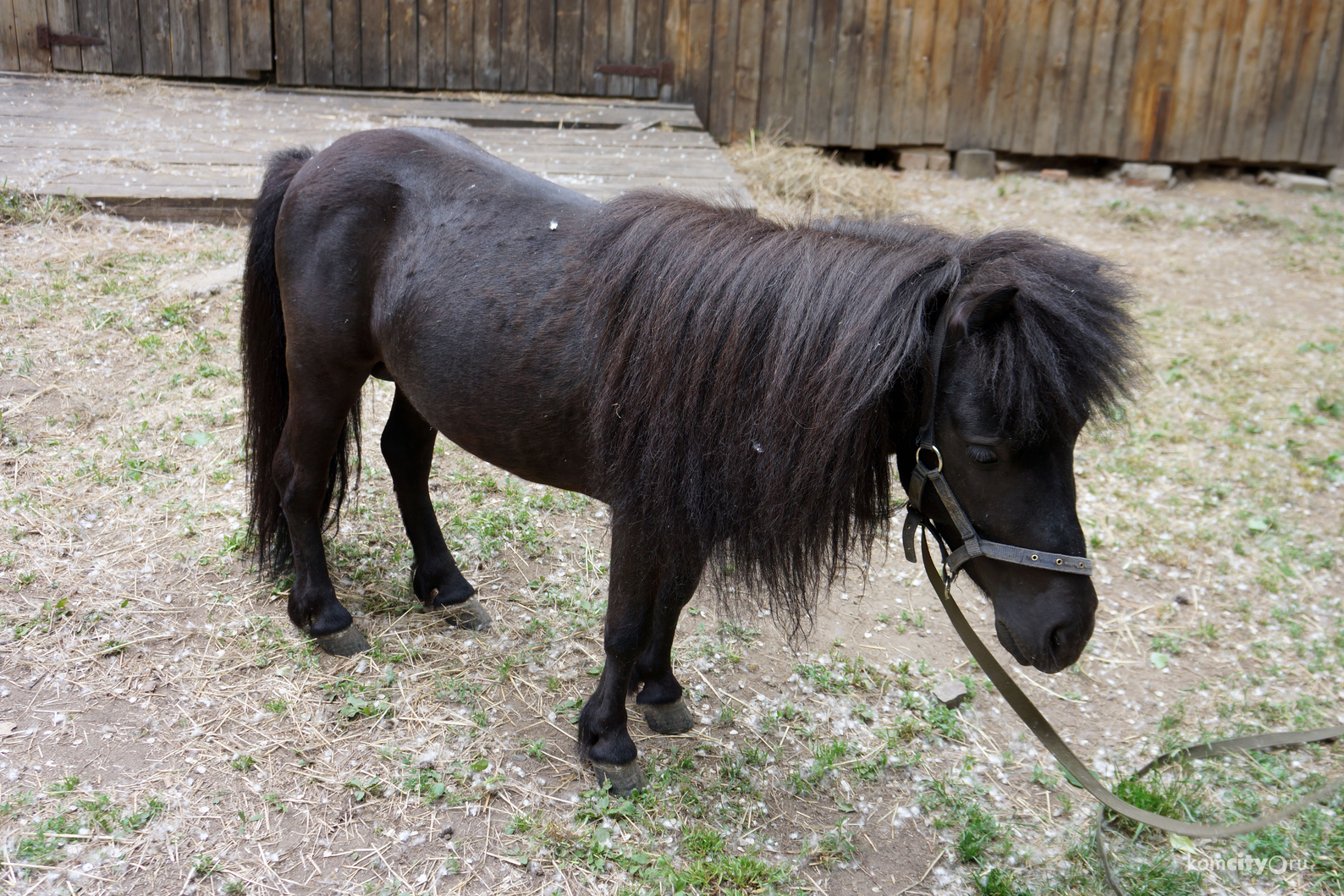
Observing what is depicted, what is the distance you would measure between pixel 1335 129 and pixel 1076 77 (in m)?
2.68

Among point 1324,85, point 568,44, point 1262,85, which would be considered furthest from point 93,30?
point 1324,85

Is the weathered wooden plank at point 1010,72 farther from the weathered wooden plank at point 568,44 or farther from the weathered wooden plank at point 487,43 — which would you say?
the weathered wooden plank at point 487,43

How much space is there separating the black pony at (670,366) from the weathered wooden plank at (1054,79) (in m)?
7.31

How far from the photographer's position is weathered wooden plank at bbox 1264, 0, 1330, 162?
8.33 metres

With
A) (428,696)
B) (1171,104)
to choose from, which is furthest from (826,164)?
(428,696)

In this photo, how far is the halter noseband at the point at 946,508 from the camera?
192 centimetres

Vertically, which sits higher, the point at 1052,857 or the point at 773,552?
the point at 773,552

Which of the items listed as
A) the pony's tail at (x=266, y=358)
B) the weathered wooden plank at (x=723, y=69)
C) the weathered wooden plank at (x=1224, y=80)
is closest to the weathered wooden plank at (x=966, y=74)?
the weathered wooden plank at (x=723, y=69)

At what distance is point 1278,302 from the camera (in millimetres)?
6582

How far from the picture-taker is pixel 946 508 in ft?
6.64

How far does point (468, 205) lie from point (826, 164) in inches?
226

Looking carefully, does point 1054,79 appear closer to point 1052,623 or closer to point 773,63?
point 773,63

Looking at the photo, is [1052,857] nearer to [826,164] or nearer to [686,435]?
[686,435]

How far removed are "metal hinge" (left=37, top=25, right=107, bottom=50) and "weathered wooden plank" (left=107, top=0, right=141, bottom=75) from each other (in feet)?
0.41
